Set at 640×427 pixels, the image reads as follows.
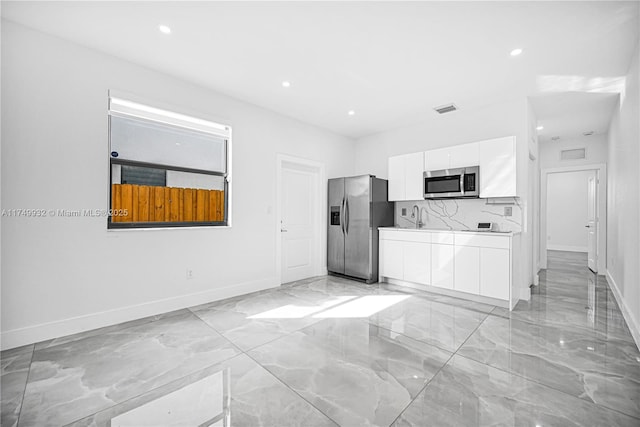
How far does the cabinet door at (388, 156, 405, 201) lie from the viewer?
485 cm

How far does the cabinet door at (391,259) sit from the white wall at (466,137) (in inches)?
58.2

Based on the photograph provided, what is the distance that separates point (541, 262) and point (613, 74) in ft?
13.2

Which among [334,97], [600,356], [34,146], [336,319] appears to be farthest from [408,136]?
[34,146]

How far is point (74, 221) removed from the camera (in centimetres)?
275

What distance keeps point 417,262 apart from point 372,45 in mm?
2978

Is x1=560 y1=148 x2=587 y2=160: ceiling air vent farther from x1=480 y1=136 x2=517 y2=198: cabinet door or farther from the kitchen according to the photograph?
x1=480 y1=136 x2=517 y2=198: cabinet door

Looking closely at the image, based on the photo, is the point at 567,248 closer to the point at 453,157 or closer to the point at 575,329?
the point at 453,157

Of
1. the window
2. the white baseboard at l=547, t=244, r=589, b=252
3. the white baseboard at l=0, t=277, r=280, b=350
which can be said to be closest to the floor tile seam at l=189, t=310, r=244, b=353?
the white baseboard at l=0, t=277, r=280, b=350

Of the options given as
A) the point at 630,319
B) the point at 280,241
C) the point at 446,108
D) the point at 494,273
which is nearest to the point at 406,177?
the point at 446,108

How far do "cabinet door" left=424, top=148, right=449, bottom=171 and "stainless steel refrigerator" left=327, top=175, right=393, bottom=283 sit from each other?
32.8 inches

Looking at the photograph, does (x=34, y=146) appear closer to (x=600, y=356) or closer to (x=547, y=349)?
(x=547, y=349)

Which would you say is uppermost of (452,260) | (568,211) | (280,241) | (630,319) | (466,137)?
(466,137)

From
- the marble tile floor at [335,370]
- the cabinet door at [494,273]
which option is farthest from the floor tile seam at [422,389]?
the cabinet door at [494,273]

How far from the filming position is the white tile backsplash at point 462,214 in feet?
13.1
